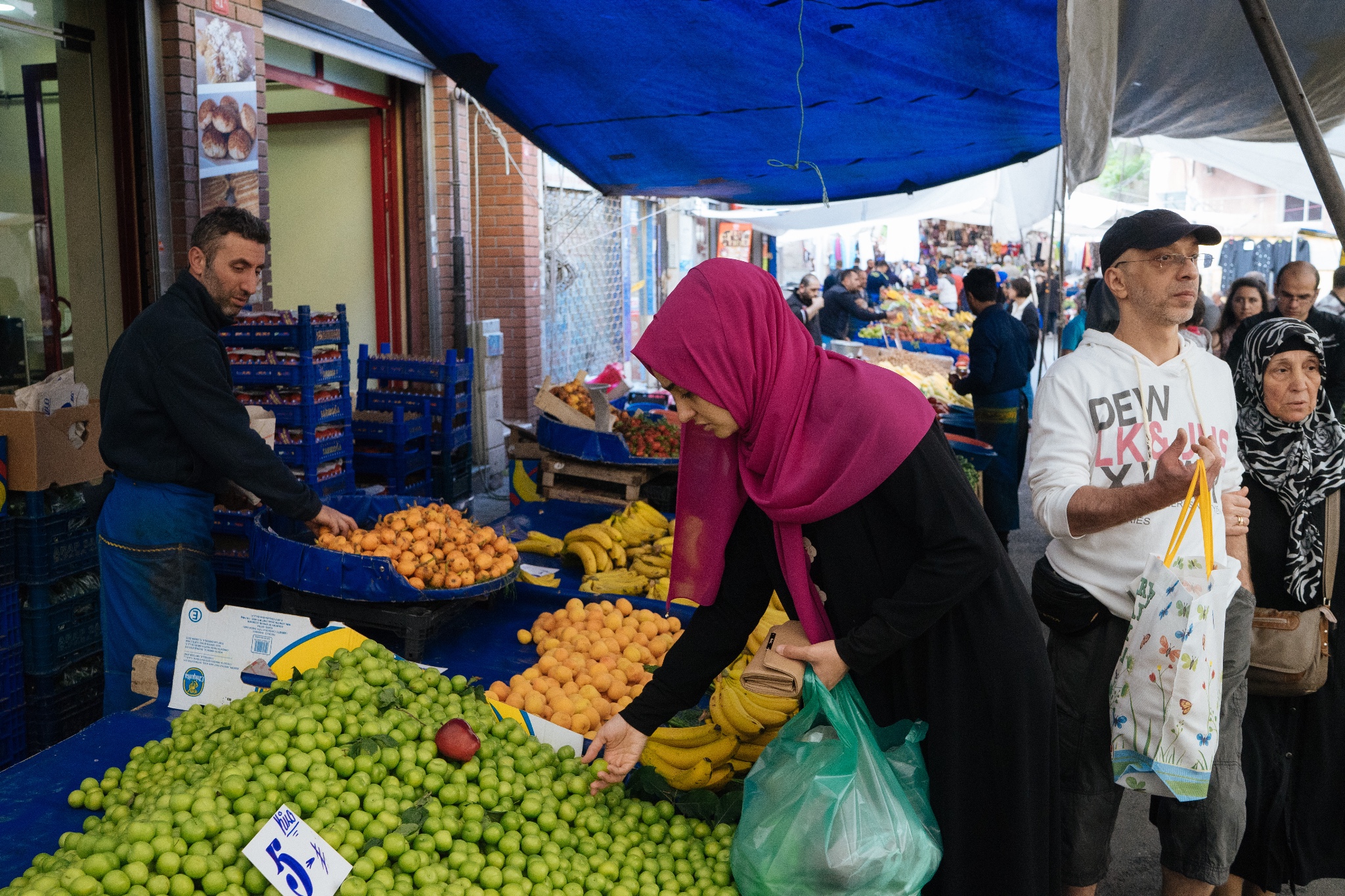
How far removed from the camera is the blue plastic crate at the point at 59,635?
13.2 feet

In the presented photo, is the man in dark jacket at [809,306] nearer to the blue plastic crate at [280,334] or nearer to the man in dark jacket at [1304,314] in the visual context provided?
the man in dark jacket at [1304,314]

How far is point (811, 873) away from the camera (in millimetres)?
1911

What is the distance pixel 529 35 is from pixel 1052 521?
10.4ft

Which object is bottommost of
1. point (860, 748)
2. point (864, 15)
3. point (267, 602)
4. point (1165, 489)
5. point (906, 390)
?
point (267, 602)

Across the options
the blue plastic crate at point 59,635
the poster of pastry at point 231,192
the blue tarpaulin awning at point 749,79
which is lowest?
the blue plastic crate at point 59,635

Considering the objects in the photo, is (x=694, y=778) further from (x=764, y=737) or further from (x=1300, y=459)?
(x=1300, y=459)

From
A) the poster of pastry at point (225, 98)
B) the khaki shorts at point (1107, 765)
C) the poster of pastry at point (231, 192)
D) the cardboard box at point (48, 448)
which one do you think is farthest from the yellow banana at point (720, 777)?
the poster of pastry at point (225, 98)

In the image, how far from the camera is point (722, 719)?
105 inches

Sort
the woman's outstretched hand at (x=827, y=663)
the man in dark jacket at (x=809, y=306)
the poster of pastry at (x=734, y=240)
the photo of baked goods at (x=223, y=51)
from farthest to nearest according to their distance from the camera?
1. the poster of pastry at (x=734, y=240)
2. the man in dark jacket at (x=809, y=306)
3. the photo of baked goods at (x=223, y=51)
4. the woman's outstretched hand at (x=827, y=663)

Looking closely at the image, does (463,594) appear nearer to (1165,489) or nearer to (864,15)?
(1165,489)

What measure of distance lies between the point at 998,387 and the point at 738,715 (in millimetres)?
5661

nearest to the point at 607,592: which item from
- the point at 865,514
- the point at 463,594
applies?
the point at 463,594

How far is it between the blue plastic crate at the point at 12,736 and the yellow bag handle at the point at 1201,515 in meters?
4.14

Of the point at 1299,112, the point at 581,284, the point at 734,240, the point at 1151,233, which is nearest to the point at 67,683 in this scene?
the point at 1151,233
